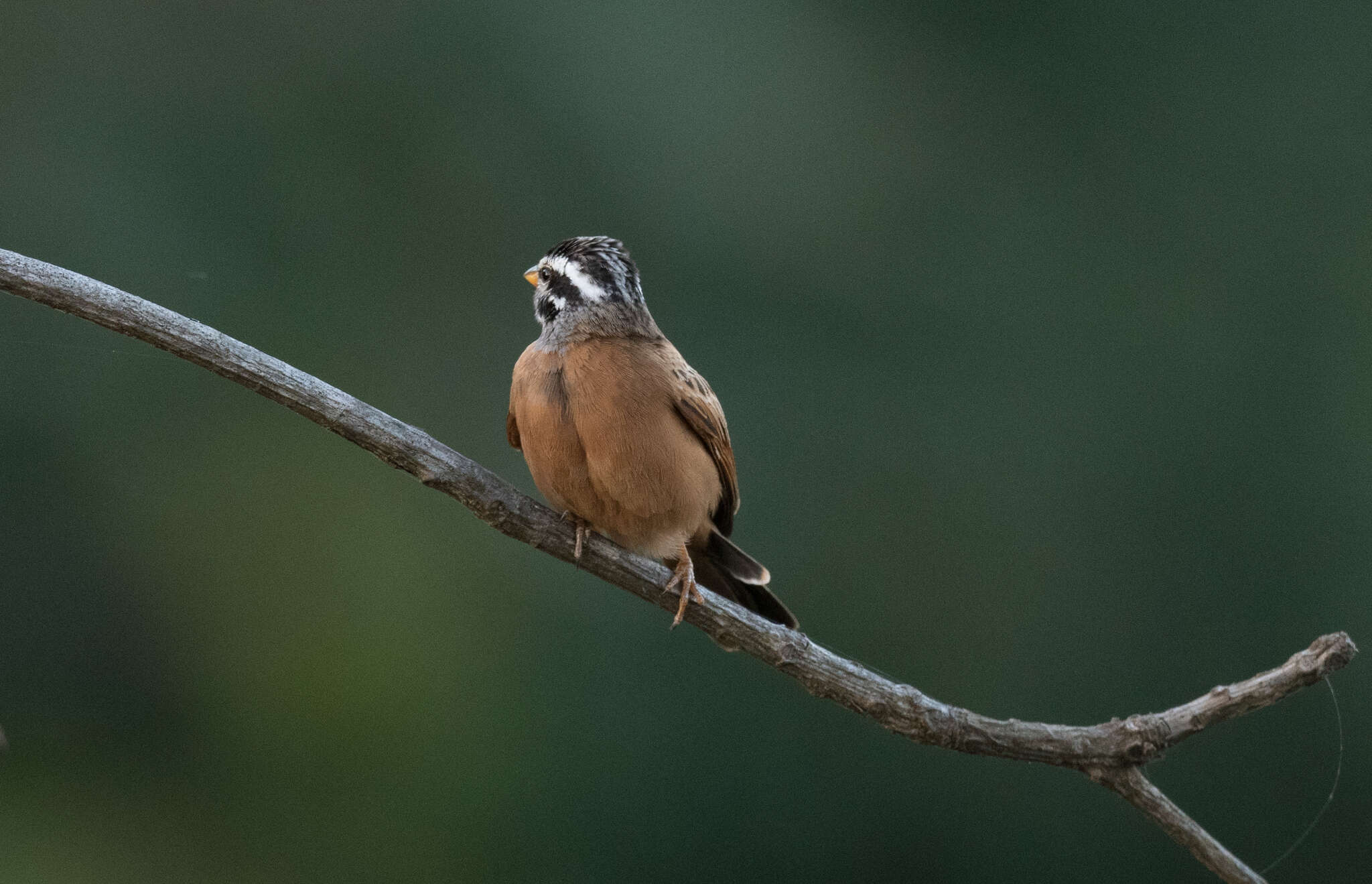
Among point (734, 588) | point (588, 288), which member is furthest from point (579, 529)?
point (734, 588)

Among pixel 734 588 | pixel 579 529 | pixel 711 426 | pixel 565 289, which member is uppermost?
pixel 565 289

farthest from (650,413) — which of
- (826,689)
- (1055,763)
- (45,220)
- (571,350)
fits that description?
(45,220)

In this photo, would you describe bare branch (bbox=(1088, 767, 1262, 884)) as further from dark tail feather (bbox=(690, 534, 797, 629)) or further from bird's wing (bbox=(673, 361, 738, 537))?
bird's wing (bbox=(673, 361, 738, 537))

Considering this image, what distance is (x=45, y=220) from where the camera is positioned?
313 cm

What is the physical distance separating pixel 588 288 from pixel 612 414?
0.89 feet

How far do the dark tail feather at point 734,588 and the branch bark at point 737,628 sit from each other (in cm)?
34

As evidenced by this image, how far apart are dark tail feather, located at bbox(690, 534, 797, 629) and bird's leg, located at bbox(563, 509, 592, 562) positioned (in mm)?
441

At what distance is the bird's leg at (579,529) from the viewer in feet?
7.04

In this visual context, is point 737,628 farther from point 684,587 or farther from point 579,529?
point 579,529

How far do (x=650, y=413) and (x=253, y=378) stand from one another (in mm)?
727

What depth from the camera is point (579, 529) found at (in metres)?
2.17

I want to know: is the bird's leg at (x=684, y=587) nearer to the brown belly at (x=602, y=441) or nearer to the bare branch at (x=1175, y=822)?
the brown belly at (x=602, y=441)

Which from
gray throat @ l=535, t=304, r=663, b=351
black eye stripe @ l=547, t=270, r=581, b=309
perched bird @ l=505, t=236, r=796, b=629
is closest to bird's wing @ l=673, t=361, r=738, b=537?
perched bird @ l=505, t=236, r=796, b=629

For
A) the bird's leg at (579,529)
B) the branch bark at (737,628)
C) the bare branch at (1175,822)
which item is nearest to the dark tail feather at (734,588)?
the branch bark at (737,628)
